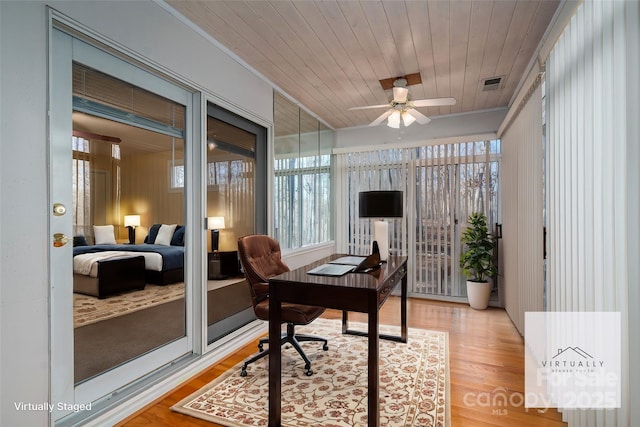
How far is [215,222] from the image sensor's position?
271 centimetres

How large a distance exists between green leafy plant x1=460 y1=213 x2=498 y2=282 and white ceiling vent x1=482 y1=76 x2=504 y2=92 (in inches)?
62.9

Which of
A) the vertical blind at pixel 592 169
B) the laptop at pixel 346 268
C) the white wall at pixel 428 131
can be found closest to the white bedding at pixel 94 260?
the laptop at pixel 346 268

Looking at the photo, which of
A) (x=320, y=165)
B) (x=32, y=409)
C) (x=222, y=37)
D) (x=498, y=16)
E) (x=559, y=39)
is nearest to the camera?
(x=32, y=409)

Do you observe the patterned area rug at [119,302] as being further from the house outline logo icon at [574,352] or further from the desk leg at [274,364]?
the house outline logo icon at [574,352]

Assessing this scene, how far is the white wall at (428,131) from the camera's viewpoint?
4312 mm

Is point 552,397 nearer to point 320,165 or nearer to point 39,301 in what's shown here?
point 39,301

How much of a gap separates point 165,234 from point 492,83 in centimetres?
369

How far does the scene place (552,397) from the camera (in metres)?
1.97

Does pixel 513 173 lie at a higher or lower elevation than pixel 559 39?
lower

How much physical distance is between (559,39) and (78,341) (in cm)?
336

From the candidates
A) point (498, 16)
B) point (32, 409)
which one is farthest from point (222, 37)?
point (32, 409)

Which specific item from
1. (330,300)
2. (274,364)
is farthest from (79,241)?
(330,300)

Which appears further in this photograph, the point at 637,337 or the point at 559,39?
the point at 559,39

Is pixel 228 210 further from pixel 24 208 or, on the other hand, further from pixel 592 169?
pixel 592 169
